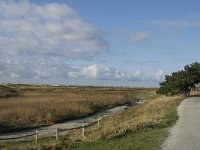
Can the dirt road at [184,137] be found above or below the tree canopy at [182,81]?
below

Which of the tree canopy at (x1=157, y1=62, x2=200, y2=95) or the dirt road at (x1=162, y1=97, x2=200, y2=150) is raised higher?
the tree canopy at (x1=157, y1=62, x2=200, y2=95)

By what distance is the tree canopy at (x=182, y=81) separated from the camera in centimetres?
6938

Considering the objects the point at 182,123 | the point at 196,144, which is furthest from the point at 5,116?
the point at 196,144

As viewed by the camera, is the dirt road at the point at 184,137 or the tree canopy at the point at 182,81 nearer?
the dirt road at the point at 184,137

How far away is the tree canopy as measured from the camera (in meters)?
69.4

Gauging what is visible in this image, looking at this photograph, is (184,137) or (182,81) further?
(182,81)

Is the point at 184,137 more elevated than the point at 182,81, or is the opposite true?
the point at 182,81

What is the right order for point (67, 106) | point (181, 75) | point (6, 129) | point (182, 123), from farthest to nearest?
1. point (181, 75)
2. point (67, 106)
3. point (6, 129)
4. point (182, 123)

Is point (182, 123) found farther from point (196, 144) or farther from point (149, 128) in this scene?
point (196, 144)

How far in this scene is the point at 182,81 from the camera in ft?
225

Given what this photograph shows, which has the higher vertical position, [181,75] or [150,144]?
[181,75]

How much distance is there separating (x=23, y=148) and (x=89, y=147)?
12.6ft

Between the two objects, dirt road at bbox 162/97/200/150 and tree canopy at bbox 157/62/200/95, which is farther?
tree canopy at bbox 157/62/200/95

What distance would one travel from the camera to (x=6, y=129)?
35.9 m
